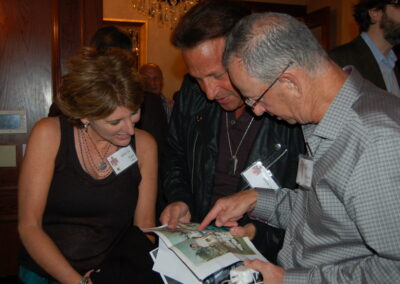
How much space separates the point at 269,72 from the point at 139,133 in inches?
40.4

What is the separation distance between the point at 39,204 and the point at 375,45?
116 inches

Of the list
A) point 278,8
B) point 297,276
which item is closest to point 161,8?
point 278,8

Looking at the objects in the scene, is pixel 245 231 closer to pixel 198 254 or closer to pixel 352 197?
pixel 198 254

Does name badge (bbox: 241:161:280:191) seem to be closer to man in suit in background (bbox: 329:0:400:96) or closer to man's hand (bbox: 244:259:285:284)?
man's hand (bbox: 244:259:285:284)

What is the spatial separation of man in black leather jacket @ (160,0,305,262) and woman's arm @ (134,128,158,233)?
3.6 inches

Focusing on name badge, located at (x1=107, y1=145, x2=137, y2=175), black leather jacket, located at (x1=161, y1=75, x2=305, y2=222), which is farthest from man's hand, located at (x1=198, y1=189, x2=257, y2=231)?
name badge, located at (x1=107, y1=145, x2=137, y2=175)

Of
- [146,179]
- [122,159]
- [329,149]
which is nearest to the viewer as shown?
[329,149]

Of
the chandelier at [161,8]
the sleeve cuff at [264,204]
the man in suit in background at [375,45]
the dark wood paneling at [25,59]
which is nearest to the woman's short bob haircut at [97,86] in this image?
the sleeve cuff at [264,204]

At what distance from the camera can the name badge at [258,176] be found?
176cm

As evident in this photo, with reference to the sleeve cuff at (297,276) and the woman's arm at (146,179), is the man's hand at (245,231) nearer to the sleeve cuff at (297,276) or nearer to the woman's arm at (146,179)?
the sleeve cuff at (297,276)

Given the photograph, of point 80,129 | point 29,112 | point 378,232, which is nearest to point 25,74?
point 29,112

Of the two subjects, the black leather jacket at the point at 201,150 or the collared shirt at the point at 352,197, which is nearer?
the collared shirt at the point at 352,197

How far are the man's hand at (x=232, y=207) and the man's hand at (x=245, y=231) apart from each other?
59mm

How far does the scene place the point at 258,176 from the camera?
1.77 meters
